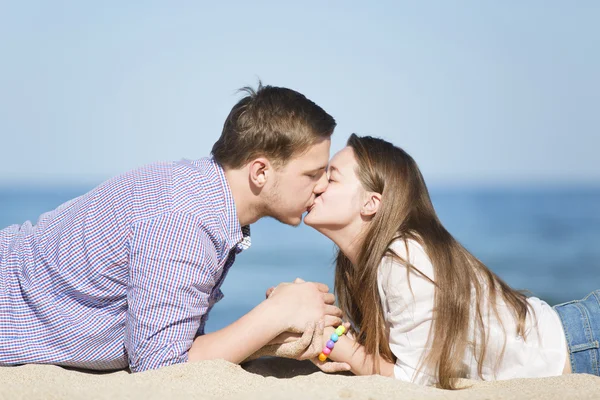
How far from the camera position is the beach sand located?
257cm

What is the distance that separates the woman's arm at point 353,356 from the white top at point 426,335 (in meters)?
0.14

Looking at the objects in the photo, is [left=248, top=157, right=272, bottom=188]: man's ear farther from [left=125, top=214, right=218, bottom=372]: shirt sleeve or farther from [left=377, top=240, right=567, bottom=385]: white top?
[left=377, top=240, right=567, bottom=385]: white top

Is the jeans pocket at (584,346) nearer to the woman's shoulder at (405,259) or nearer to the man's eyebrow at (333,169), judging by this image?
the woman's shoulder at (405,259)

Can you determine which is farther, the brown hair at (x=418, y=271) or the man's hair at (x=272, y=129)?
the man's hair at (x=272, y=129)

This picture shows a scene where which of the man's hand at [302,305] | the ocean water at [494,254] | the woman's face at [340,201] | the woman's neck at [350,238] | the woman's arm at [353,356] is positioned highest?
the woman's face at [340,201]

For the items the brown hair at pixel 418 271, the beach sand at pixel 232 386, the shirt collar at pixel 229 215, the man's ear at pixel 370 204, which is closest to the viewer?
the beach sand at pixel 232 386

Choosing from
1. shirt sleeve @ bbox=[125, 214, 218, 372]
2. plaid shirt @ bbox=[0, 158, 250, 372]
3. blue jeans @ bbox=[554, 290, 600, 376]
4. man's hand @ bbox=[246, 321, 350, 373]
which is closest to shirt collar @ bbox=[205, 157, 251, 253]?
plaid shirt @ bbox=[0, 158, 250, 372]

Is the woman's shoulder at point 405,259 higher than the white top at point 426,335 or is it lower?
higher

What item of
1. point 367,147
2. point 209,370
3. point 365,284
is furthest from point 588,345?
point 209,370

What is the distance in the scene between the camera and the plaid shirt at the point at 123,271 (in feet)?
10.1

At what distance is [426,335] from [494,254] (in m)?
14.1

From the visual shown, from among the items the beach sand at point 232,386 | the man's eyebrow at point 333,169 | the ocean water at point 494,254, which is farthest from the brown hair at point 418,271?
the ocean water at point 494,254

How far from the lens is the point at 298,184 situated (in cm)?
359

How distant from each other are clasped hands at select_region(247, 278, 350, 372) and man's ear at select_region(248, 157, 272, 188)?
53 centimetres
